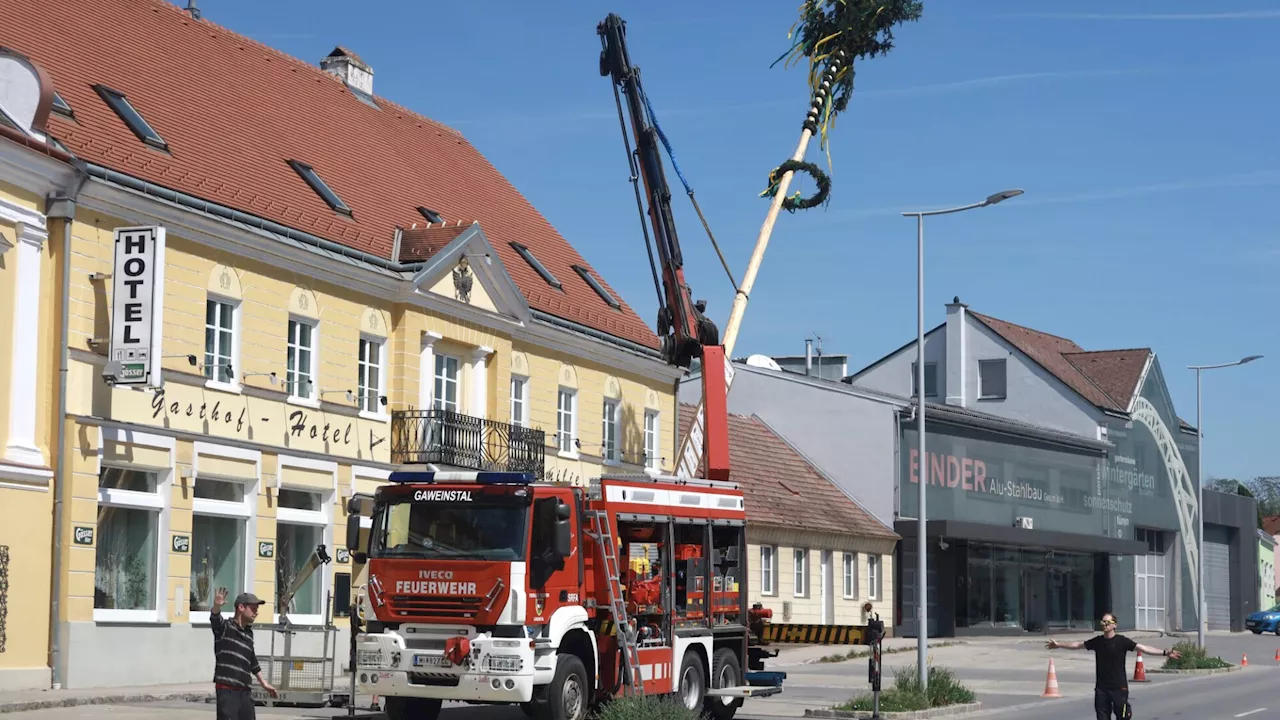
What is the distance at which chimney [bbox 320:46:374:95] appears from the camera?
39.1 m

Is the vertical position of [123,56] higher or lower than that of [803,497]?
higher

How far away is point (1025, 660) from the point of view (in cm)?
4416

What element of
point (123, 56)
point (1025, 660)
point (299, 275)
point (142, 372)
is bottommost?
point (1025, 660)

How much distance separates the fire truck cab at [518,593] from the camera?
768 inches

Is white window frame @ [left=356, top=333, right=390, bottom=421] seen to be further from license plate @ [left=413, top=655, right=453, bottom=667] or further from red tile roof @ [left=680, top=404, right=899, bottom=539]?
red tile roof @ [left=680, top=404, right=899, bottom=539]

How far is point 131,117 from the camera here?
89.0 ft

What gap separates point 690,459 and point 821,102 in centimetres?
1133

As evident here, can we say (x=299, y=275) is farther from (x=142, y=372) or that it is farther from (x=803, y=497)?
(x=803, y=497)

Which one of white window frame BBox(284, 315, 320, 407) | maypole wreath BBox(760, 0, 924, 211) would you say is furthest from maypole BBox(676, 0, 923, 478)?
white window frame BBox(284, 315, 320, 407)

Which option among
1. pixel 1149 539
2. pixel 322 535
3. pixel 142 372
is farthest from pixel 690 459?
pixel 1149 539

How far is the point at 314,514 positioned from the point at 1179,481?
164 ft

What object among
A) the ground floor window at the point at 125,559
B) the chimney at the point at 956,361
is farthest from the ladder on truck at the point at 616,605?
the chimney at the point at 956,361

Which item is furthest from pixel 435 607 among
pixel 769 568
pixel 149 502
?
pixel 769 568

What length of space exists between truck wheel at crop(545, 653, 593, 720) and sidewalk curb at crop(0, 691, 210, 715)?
6.21m
